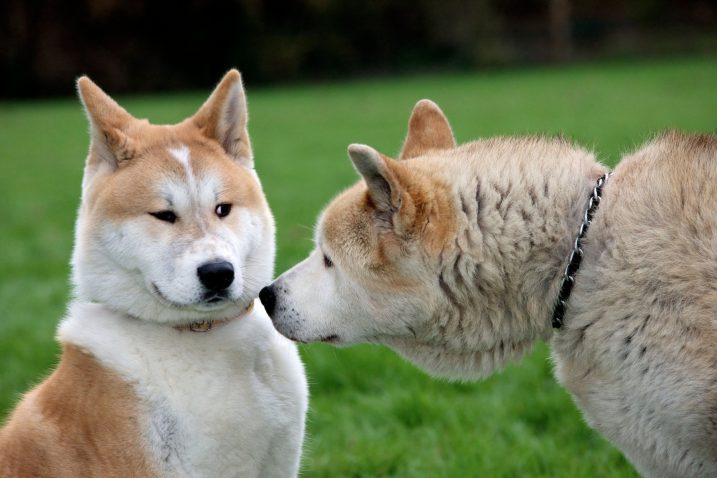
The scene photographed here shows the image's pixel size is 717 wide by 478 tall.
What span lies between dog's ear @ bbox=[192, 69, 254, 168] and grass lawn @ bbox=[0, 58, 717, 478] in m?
1.48

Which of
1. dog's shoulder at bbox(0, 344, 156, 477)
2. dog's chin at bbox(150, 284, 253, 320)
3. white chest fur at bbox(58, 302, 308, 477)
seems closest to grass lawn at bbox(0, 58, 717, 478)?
white chest fur at bbox(58, 302, 308, 477)

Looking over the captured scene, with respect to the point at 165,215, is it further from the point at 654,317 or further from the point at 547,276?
the point at 654,317

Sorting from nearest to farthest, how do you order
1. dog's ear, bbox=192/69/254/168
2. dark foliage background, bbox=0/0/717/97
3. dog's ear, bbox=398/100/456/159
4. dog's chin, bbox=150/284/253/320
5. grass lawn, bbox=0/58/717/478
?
dog's chin, bbox=150/284/253/320 → dog's ear, bbox=192/69/254/168 → dog's ear, bbox=398/100/456/159 → grass lawn, bbox=0/58/717/478 → dark foliage background, bbox=0/0/717/97

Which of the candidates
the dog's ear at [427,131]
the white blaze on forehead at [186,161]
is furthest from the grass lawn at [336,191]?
the white blaze on forehead at [186,161]

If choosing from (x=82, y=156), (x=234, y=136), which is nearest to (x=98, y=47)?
(x=82, y=156)

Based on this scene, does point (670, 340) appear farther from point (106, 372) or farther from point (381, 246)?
point (106, 372)

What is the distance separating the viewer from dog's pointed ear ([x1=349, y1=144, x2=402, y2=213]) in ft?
10.1

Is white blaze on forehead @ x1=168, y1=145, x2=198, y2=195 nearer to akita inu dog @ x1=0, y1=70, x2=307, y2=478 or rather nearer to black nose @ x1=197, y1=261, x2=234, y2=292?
akita inu dog @ x1=0, y1=70, x2=307, y2=478

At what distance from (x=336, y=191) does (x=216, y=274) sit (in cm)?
764

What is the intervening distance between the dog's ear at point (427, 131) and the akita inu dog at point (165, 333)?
0.73 meters

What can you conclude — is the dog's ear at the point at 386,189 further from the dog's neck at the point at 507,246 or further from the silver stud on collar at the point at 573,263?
the silver stud on collar at the point at 573,263

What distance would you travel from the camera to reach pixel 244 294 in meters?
3.54

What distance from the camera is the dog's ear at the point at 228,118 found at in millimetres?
3746

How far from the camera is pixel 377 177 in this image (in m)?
3.19
